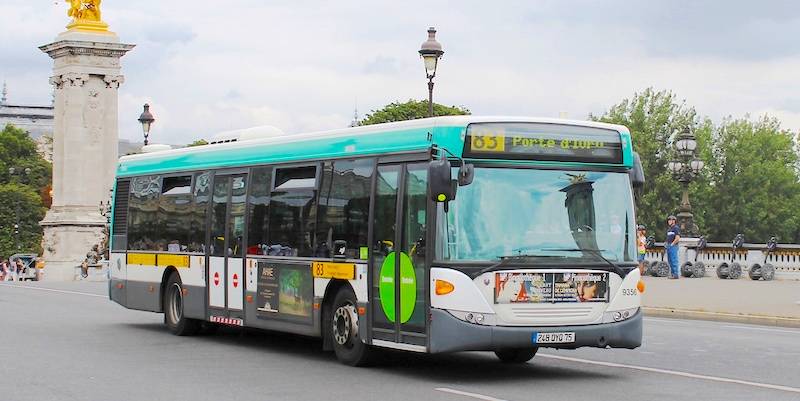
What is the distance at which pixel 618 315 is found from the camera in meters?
15.0

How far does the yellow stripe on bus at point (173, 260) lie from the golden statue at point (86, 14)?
5950 cm

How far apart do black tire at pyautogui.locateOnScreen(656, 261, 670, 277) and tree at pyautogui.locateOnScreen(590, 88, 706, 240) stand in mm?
56951

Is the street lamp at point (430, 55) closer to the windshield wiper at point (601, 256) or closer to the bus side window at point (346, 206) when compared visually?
the bus side window at point (346, 206)

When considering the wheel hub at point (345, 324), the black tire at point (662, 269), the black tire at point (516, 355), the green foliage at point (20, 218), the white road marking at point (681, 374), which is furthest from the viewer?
the green foliage at point (20, 218)

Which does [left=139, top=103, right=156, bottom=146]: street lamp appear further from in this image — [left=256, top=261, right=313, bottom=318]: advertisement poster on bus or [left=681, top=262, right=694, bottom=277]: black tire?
[left=256, top=261, right=313, bottom=318]: advertisement poster on bus

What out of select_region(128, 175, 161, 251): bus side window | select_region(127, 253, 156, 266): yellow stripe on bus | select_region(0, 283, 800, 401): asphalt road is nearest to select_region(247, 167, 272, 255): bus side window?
select_region(0, 283, 800, 401): asphalt road

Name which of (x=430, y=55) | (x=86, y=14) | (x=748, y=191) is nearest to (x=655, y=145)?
(x=748, y=191)

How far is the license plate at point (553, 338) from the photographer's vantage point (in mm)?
14531

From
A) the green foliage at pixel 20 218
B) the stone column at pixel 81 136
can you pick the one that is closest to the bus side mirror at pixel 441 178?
the stone column at pixel 81 136

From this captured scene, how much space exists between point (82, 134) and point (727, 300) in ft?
175

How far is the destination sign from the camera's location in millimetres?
14688

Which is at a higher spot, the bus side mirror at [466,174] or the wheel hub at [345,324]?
the bus side mirror at [466,174]

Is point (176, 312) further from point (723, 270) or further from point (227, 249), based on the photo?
point (723, 270)

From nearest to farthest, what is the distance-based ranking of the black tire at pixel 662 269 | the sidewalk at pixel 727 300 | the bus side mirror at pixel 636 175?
the bus side mirror at pixel 636 175 → the sidewalk at pixel 727 300 → the black tire at pixel 662 269
